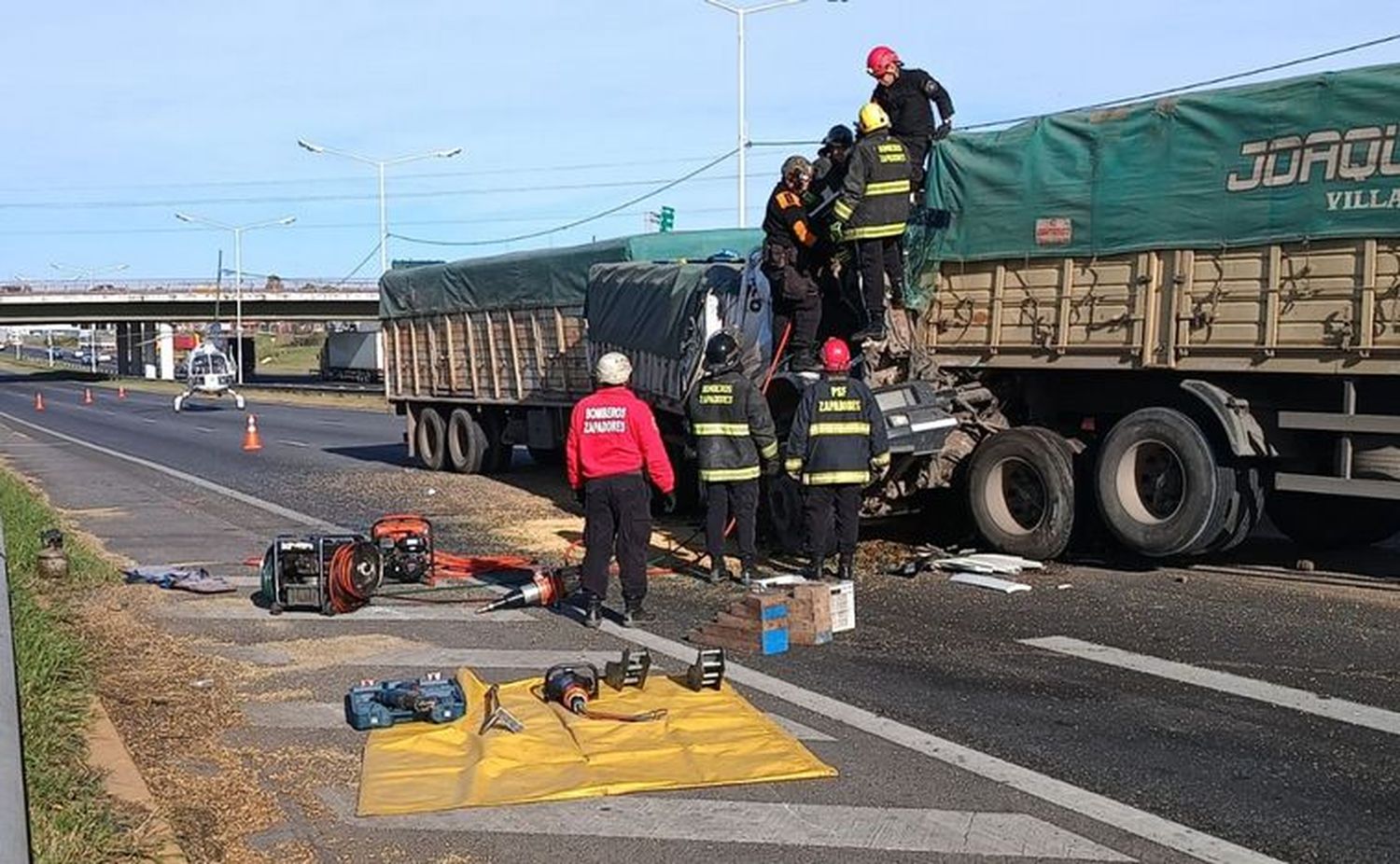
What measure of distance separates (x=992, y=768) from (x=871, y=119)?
6600 mm

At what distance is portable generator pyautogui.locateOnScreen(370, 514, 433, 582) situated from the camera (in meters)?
10.9

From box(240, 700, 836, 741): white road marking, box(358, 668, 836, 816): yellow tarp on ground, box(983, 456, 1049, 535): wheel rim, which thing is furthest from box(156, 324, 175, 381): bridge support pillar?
box(358, 668, 836, 816): yellow tarp on ground

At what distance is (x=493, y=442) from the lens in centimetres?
2102

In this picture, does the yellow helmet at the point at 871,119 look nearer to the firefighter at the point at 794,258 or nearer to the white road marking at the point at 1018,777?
the firefighter at the point at 794,258

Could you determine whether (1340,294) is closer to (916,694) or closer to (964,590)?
(964,590)

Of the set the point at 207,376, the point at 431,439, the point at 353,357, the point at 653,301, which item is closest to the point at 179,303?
the point at 353,357

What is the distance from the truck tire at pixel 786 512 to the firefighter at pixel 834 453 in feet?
4.13

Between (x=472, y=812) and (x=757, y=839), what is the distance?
1140 millimetres

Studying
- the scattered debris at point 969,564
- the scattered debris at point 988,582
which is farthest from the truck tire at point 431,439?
the scattered debris at point 988,582

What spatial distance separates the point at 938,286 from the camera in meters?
12.3

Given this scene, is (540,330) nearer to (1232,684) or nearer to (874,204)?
(874,204)

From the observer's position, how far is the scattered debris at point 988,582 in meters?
10.4

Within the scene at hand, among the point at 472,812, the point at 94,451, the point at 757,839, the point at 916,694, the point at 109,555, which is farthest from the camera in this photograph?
the point at 94,451

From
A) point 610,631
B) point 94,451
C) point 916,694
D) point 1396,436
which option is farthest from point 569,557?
point 94,451
